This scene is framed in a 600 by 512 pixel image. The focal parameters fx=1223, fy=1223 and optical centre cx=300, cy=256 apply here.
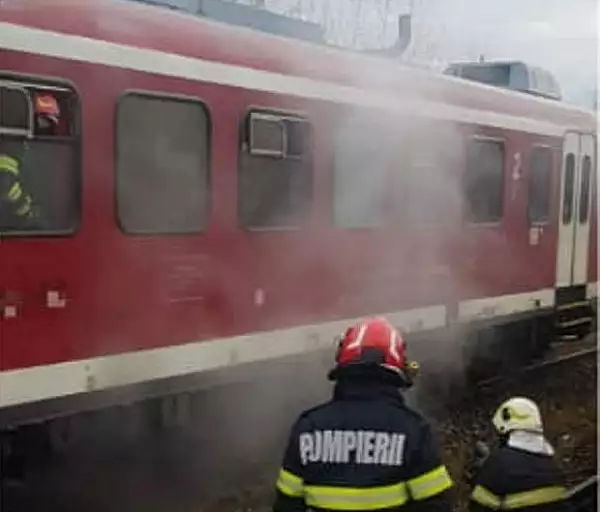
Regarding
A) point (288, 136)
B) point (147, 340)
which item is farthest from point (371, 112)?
point (147, 340)

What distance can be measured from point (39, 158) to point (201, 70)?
4.41 ft

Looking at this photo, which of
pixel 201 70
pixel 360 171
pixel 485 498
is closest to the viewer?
pixel 485 498

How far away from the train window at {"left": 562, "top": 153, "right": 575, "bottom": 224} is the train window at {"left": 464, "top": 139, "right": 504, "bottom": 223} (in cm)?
176

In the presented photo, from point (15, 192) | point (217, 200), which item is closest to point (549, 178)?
point (217, 200)

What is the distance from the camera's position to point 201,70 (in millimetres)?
6629

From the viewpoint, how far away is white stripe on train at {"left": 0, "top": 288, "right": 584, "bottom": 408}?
557 centimetres

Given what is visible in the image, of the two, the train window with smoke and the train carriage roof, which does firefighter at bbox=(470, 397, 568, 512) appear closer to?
the train carriage roof

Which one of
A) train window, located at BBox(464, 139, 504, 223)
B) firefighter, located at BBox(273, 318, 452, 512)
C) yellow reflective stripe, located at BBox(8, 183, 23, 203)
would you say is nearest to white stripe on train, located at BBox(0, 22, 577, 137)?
train window, located at BBox(464, 139, 504, 223)

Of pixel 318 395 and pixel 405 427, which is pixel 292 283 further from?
pixel 405 427

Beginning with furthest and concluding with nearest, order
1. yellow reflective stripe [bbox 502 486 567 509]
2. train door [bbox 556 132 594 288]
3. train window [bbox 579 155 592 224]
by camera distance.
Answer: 1. train window [bbox 579 155 592 224]
2. train door [bbox 556 132 594 288]
3. yellow reflective stripe [bbox 502 486 567 509]

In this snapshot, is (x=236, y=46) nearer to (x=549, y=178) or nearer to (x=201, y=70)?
(x=201, y=70)

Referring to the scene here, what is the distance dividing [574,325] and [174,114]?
7.17 metres

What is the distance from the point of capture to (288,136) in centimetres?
735

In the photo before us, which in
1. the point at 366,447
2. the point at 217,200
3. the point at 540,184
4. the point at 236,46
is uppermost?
the point at 236,46
